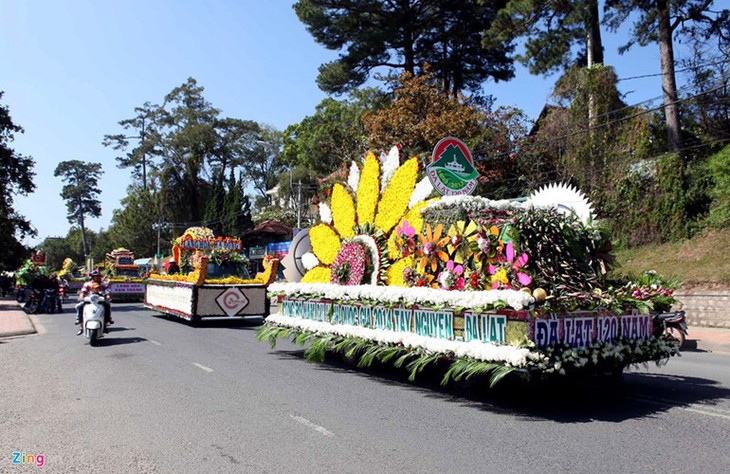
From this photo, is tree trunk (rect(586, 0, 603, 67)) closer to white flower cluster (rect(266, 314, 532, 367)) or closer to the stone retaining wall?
the stone retaining wall

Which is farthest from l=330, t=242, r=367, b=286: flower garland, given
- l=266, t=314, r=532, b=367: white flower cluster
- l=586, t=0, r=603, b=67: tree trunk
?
l=586, t=0, r=603, b=67: tree trunk

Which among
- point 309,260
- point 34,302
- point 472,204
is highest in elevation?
point 472,204

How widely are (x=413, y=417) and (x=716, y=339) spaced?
1047 centimetres

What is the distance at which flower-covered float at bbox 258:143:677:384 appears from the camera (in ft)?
20.1

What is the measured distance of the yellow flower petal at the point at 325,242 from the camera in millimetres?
9981

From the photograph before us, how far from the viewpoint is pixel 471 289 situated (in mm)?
6852

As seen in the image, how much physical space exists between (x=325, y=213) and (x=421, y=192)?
2568 mm

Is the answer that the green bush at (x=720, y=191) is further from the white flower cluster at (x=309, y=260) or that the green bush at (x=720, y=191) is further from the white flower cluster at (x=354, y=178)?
the white flower cluster at (x=309, y=260)

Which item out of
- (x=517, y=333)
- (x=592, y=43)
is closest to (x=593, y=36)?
(x=592, y=43)

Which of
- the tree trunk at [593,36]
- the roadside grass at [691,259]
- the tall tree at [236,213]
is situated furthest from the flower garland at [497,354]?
the tall tree at [236,213]

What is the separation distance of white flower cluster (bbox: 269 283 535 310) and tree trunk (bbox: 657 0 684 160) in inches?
669

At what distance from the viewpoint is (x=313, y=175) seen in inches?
1740

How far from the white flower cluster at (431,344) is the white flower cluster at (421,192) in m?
1.86

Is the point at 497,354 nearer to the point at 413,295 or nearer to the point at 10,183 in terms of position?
the point at 413,295
